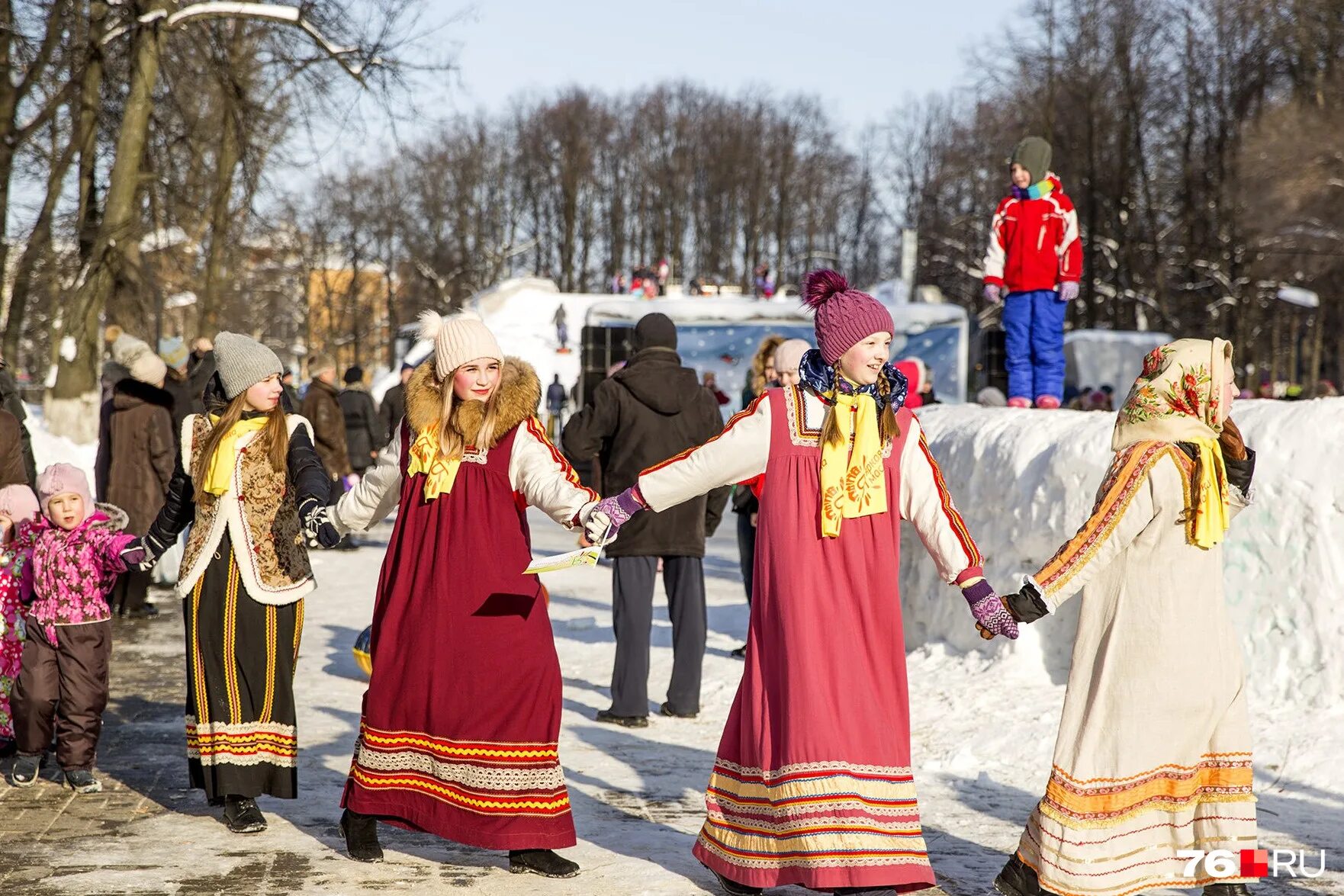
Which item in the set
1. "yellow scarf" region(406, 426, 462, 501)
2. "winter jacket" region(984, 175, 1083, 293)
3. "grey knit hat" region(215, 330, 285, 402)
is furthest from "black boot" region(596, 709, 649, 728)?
"winter jacket" region(984, 175, 1083, 293)

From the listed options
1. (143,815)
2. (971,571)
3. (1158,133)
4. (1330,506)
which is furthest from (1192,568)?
(1158,133)

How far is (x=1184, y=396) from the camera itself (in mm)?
4770

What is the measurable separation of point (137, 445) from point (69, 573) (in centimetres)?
510

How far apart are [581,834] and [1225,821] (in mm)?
2083

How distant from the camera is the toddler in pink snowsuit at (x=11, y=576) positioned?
645cm

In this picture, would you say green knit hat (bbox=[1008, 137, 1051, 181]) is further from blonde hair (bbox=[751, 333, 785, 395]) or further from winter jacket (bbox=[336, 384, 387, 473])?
winter jacket (bbox=[336, 384, 387, 473])

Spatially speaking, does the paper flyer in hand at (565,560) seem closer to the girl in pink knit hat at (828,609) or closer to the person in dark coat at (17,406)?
the girl in pink knit hat at (828,609)

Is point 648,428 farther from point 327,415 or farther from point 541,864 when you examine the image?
point 327,415

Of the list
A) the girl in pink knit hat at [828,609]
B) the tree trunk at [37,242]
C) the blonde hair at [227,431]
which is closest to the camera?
the girl in pink knit hat at [828,609]

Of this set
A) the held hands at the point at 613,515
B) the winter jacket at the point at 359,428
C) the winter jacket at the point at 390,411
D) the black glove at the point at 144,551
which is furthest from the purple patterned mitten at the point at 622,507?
the winter jacket at the point at 359,428

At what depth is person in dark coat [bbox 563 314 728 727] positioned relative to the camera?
788cm

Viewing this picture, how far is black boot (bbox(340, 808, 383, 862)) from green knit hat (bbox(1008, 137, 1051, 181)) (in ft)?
20.3

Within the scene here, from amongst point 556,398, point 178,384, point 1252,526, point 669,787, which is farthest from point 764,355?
point 556,398

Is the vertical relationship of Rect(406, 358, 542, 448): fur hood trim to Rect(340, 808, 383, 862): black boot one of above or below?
above
